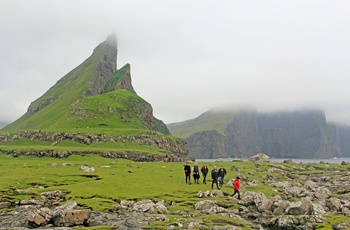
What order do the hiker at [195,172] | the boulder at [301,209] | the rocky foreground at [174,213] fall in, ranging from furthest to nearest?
the hiker at [195,172] < the boulder at [301,209] < the rocky foreground at [174,213]

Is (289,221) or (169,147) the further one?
(169,147)

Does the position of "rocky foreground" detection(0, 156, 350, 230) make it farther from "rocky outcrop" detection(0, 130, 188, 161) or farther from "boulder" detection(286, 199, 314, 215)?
"rocky outcrop" detection(0, 130, 188, 161)

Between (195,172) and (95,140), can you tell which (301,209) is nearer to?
(195,172)

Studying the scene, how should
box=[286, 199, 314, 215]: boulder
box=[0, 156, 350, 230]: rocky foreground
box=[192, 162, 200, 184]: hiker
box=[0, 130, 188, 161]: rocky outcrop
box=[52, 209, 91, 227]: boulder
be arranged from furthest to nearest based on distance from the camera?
1. box=[0, 130, 188, 161]: rocky outcrop
2. box=[192, 162, 200, 184]: hiker
3. box=[286, 199, 314, 215]: boulder
4. box=[0, 156, 350, 230]: rocky foreground
5. box=[52, 209, 91, 227]: boulder

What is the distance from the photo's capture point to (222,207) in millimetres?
39812

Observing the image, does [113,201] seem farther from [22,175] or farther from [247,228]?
[22,175]

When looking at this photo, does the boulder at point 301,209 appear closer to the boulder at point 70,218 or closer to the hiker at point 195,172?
the boulder at point 70,218

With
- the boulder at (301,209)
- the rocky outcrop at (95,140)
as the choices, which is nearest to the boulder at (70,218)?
the boulder at (301,209)

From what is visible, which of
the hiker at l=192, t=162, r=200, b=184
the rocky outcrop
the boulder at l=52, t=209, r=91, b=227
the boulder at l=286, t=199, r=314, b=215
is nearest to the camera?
the boulder at l=52, t=209, r=91, b=227

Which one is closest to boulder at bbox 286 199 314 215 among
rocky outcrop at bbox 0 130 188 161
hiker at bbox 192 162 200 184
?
hiker at bbox 192 162 200 184

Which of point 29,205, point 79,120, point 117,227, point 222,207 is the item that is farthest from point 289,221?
point 79,120

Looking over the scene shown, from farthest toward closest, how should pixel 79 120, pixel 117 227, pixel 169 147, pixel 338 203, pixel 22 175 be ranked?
pixel 79 120 < pixel 169 147 < pixel 22 175 < pixel 338 203 < pixel 117 227

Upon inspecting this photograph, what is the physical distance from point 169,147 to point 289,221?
126319 millimetres

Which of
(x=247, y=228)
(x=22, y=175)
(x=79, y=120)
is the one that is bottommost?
(x=247, y=228)
